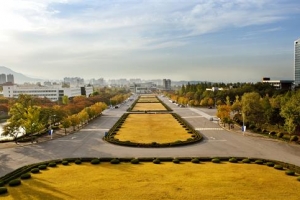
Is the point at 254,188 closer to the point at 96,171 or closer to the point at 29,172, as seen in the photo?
the point at 96,171

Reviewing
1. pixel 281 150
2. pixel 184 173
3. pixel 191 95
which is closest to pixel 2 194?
pixel 184 173

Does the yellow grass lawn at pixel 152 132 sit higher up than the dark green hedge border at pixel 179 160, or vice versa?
the yellow grass lawn at pixel 152 132

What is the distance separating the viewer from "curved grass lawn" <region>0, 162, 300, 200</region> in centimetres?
2506

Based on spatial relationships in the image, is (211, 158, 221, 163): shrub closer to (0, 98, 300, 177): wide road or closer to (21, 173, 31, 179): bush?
(0, 98, 300, 177): wide road

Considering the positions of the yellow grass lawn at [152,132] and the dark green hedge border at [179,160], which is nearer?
the dark green hedge border at [179,160]

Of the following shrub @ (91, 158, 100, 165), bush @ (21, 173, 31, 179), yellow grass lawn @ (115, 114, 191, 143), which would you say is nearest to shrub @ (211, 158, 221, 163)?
shrub @ (91, 158, 100, 165)

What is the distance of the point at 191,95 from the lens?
437 ft

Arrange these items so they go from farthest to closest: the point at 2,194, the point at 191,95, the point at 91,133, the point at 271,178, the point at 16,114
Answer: the point at 191,95
the point at 91,133
the point at 16,114
the point at 271,178
the point at 2,194

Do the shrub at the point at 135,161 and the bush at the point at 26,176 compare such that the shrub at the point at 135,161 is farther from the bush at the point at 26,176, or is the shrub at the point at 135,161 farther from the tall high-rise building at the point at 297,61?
the tall high-rise building at the point at 297,61

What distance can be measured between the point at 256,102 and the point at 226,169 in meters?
31.7

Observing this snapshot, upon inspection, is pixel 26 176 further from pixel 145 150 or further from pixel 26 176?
pixel 145 150

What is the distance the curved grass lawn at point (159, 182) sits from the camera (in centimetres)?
2506

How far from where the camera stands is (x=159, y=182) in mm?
28250

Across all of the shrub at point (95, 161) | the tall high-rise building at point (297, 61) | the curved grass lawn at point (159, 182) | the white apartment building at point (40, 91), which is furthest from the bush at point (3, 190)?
the tall high-rise building at point (297, 61)
